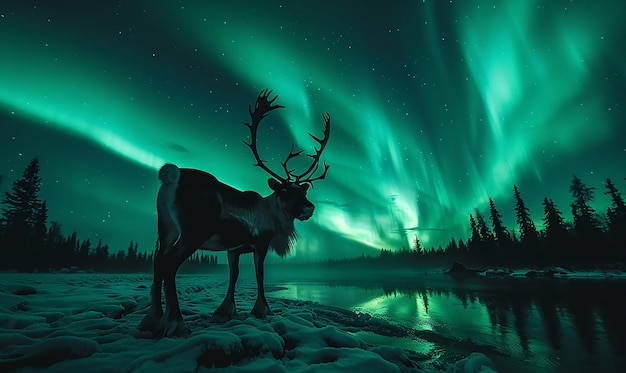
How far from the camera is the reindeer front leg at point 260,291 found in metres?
4.70

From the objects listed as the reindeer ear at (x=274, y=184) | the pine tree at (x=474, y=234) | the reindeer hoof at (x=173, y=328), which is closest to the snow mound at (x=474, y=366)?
the reindeer hoof at (x=173, y=328)

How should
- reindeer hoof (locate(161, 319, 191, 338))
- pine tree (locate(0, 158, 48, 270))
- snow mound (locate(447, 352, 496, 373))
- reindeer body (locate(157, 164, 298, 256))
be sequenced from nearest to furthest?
1. snow mound (locate(447, 352, 496, 373))
2. reindeer hoof (locate(161, 319, 191, 338))
3. reindeer body (locate(157, 164, 298, 256))
4. pine tree (locate(0, 158, 48, 270))

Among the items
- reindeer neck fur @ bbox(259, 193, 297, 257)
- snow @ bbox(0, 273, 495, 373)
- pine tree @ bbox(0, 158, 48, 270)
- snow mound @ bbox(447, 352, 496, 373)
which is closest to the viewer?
snow @ bbox(0, 273, 495, 373)

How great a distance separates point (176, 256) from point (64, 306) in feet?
9.76

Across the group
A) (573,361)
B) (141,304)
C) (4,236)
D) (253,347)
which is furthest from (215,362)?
(4,236)

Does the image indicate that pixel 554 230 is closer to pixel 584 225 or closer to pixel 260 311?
pixel 584 225

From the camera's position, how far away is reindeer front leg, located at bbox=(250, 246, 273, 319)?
4699 millimetres

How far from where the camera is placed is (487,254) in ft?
164

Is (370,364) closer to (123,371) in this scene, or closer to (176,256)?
(123,371)

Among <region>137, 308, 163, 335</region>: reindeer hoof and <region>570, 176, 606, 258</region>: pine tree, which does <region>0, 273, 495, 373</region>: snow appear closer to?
<region>137, 308, 163, 335</region>: reindeer hoof

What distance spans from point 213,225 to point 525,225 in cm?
5724

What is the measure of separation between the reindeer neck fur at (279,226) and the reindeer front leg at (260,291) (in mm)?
542

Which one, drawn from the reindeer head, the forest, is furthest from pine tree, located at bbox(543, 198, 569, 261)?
the reindeer head

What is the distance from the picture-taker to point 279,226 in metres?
5.62
